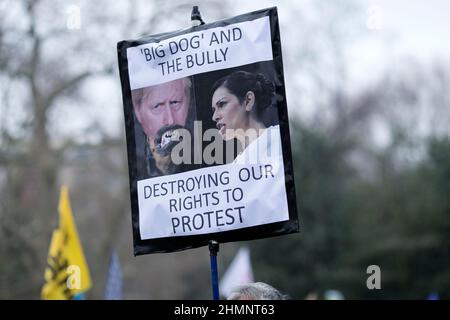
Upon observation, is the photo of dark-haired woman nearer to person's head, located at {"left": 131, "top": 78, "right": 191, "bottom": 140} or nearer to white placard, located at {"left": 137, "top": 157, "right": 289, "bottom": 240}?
white placard, located at {"left": 137, "top": 157, "right": 289, "bottom": 240}

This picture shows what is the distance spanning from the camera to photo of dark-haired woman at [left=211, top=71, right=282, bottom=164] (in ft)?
16.1

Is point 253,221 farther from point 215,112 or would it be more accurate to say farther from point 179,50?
point 179,50

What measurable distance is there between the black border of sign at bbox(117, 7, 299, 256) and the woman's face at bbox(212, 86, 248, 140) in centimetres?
21

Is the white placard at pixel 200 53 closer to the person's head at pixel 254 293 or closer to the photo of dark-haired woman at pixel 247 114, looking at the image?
the photo of dark-haired woman at pixel 247 114

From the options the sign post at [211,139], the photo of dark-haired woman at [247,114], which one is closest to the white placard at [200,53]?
the sign post at [211,139]

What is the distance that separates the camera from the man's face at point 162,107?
5.15 meters

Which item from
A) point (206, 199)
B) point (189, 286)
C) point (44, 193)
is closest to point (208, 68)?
point (206, 199)

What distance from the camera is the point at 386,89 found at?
4847 centimetres

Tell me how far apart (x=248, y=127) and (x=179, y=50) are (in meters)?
0.64

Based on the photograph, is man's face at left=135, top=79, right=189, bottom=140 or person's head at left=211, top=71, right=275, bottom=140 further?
man's face at left=135, top=79, right=189, bottom=140

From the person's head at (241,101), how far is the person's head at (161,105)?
20 cm

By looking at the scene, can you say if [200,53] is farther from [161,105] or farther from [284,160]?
[284,160]

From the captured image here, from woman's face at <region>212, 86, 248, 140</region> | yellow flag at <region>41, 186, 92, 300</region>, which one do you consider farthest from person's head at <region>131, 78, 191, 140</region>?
yellow flag at <region>41, 186, 92, 300</region>

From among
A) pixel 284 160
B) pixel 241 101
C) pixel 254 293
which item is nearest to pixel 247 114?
pixel 241 101
